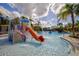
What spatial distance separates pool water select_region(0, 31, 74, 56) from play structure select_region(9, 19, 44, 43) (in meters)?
0.04

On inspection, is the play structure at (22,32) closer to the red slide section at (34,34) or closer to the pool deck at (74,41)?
the red slide section at (34,34)

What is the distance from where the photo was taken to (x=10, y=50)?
1.54 meters

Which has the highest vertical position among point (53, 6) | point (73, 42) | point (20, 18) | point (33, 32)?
point (53, 6)

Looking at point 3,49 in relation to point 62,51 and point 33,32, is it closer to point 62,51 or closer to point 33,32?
point 33,32

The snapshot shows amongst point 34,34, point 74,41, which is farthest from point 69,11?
point 34,34

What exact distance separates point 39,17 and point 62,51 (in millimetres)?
404

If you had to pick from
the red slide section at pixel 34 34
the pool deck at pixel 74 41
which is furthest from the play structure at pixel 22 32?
the pool deck at pixel 74 41

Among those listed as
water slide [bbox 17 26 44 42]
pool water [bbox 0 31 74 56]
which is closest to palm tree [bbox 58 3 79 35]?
pool water [bbox 0 31 74 56]

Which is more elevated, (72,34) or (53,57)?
(72,34)

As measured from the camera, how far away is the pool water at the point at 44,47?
5.06ft

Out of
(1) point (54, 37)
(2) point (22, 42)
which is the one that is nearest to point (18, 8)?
(2) point (22, 42)

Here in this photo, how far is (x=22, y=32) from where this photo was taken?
5.17 ft

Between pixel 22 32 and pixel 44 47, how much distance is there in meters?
0.26

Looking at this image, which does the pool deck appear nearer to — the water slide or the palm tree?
the palm tree
